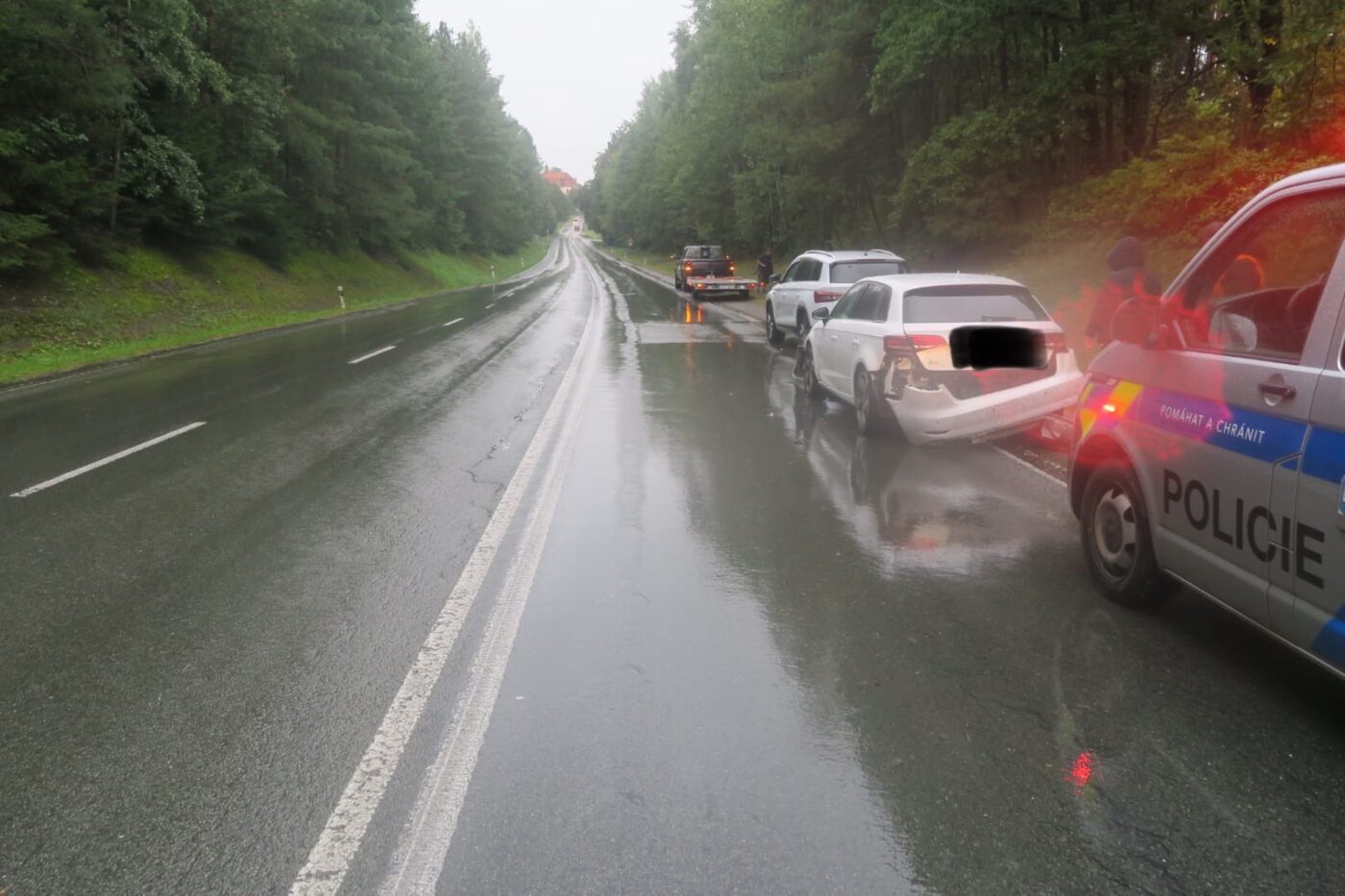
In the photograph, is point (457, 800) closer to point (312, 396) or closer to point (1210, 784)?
point (1210, 784)

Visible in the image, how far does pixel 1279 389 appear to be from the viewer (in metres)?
3.67

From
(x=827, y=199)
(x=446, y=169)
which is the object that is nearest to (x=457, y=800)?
(x=827, y=199)

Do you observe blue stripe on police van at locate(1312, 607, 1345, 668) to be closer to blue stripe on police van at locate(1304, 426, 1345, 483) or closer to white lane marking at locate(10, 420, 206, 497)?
blue stripe on police van at locate(1304, 426, 1345, 483)

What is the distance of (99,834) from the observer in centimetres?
307

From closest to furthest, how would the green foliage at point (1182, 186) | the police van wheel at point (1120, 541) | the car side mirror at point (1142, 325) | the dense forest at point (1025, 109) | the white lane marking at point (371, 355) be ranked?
the car side mirror at point (1142, 325) → the police van wheel at point (1120, 541) → the green foliage at point (1182, 186) → the dense forest at point (1025, 109) → the white lane marking at point (371, 355)

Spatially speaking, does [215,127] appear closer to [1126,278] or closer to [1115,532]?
[1126,278]

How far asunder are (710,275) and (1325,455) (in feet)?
108

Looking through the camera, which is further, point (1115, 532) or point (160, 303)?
point (160, 303)

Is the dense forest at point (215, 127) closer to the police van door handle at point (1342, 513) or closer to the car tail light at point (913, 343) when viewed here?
the car tail light at point (913, 343)

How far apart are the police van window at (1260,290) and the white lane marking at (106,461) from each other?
26.8ft

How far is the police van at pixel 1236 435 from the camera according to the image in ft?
11.4

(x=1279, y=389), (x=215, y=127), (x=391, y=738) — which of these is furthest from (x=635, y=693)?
(x=215, y=127)

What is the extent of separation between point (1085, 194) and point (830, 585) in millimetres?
16924

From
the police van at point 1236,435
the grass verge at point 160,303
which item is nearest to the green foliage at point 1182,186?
the police van at point 1236,435
